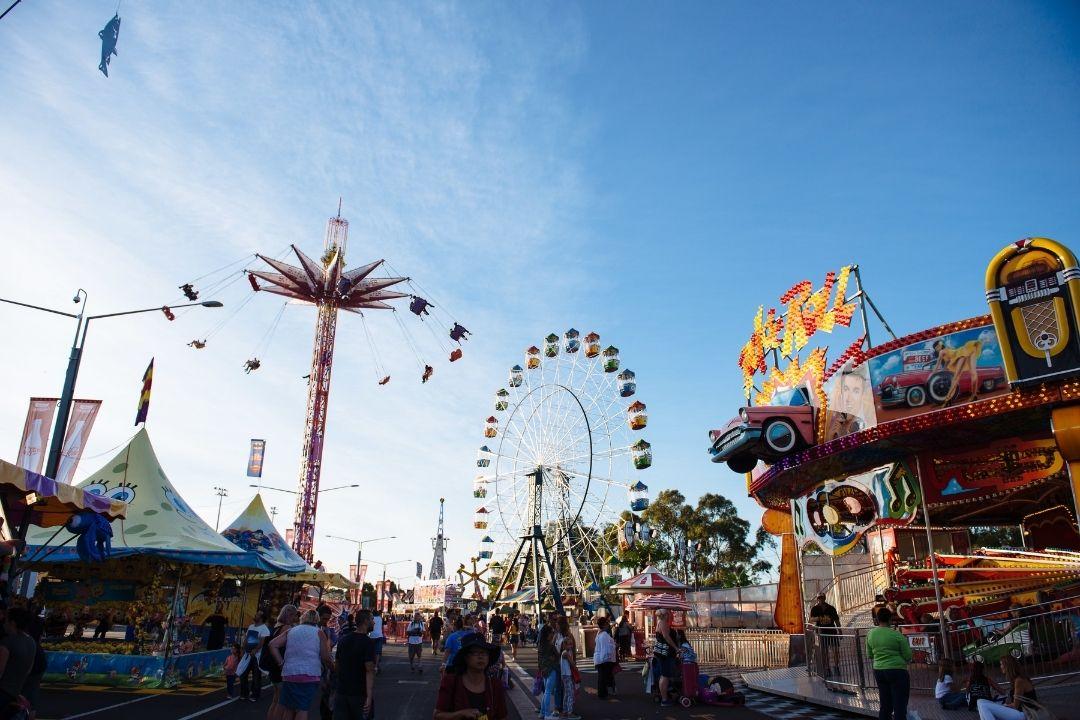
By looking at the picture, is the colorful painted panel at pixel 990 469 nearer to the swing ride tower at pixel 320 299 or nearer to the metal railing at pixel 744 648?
the metal railing at pixel 744 648

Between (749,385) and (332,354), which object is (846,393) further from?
(332,354)

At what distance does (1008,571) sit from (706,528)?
39.6 metres

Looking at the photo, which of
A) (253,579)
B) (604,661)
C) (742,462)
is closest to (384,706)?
(604,661)

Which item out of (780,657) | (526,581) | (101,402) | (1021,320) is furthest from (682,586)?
(526,581)

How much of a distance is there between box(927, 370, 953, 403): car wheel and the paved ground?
6.62 metres

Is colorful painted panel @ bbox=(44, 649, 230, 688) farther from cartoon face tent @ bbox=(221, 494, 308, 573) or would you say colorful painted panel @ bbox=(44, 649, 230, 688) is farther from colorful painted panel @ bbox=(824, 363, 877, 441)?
colorful painted panel @ bbox=(824, 363, 877, 441)

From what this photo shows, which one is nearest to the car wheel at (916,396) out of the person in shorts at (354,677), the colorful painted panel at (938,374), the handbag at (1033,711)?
the colorful painted panel at (938,374)

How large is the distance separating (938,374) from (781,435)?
3.94 meters

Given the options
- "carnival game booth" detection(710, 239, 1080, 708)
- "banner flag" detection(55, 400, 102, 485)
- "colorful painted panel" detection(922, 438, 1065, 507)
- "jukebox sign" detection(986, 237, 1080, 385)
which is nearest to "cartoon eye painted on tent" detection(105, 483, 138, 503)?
"banner flag" detection(55, 400, 102, 485)

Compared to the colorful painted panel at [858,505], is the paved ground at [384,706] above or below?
below

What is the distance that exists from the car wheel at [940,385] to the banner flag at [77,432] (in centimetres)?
1735

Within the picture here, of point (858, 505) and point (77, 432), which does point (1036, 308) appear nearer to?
point (858, 505)

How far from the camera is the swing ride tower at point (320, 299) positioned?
40.1m

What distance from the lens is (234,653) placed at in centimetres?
1346
